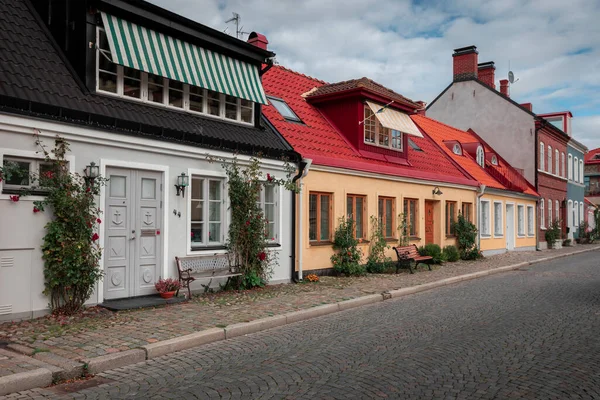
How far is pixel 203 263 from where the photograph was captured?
1093cm

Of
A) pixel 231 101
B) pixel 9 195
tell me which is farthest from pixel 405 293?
pixel 9 195

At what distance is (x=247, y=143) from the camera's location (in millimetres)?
12000

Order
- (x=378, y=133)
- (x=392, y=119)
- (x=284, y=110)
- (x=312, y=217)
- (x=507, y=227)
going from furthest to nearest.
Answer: (x=507, y=227)
(x=378, y=133)
(x=392, y=119)
(x=284, y=110)
(x=312, y=217)

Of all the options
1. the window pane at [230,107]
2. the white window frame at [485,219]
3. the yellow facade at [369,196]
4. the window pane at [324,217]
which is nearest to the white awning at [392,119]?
the yellow facade at [369,196]

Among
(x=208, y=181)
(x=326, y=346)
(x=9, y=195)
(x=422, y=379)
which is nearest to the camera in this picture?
(x=422, y=379)

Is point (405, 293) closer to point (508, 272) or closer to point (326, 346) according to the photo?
point (326, 346)

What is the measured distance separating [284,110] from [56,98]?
319 inches

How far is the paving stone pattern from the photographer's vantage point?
6805 millimetres

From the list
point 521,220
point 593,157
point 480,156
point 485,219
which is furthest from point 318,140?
point 593,157

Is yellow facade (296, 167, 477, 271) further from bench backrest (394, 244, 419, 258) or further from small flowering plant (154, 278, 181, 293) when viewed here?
small flowering plant (154, 278, 181, 293)

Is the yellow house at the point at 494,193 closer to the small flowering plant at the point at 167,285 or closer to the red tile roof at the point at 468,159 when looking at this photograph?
the red tile roof at the point at 468,159

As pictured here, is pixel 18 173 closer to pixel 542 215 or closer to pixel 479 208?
pixel 479 208

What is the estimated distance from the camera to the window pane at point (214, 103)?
39.5 feet

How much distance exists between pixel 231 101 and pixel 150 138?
3205 mm
